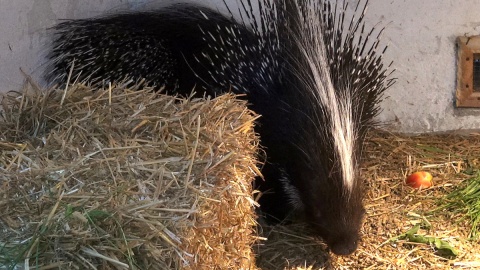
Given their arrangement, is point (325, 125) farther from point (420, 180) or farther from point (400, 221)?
point (420, 180)

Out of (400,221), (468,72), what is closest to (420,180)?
(400,221)

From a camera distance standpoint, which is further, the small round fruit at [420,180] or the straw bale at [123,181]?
the small round fruit at [420,180]

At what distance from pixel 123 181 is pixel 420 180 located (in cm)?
168

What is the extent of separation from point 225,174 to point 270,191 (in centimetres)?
93

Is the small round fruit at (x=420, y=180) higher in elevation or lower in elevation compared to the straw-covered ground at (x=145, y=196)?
lower

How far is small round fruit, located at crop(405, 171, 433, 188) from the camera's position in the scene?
2689mm

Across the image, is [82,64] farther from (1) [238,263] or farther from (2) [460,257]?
(2) [460,257]

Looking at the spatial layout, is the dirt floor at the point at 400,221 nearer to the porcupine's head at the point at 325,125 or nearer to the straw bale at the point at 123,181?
the porcupine's head at the point at 325,125

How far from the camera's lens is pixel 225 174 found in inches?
59.8

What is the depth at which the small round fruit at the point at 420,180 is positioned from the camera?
2689 millimetres

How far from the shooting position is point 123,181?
54.9 inches

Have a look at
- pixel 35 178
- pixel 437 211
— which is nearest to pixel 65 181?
pixel 35 178

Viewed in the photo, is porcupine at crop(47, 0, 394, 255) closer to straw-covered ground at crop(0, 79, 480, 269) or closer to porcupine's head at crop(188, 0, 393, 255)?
porcupine's head at crop(188, 0, 393, 255)

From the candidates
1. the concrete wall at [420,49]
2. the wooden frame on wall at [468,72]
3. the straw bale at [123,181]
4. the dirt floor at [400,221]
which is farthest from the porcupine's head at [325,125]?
the wooden frame on wall at [468,72]
